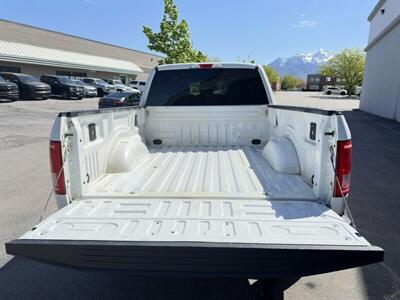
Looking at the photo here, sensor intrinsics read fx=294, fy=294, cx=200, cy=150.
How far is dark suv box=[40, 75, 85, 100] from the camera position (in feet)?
89.9

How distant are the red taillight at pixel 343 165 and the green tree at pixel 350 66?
64750 millimetres

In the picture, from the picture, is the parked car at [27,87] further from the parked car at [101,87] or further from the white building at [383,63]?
the white building at [383,63]

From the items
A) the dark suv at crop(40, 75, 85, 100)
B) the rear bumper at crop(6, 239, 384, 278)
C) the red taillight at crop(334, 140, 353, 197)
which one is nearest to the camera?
the rear bumper at crop(6, 239, 384, 278)

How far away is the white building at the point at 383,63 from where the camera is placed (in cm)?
1616

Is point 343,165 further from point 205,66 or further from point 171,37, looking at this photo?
point 171,37

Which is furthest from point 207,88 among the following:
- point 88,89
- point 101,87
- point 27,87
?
point 101,87

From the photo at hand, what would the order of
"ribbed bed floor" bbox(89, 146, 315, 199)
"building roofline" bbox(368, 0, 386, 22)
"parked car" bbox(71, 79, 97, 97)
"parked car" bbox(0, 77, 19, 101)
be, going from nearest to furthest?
"ribbed bed floor" bbox(89, 146, 315, 199) → "building roofline" bbox(368, 0, 386, 22) → "parked car" bbox(0, 77, 19, 101) → "parked car" bbox(71, 79, 97, 97)

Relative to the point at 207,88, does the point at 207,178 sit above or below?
below

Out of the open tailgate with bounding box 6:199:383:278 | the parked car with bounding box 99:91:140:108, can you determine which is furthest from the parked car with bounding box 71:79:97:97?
the open tailgate with bounding box 6:199:383:278

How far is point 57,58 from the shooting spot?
3634 centimetres

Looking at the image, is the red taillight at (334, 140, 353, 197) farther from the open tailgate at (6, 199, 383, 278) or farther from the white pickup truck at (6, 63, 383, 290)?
the open tailgate at (6, 199, 383, 278)

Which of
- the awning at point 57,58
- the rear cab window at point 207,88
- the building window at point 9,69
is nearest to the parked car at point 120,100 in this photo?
the rear cab window at point 207,88

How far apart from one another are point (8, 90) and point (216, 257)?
79.9ft

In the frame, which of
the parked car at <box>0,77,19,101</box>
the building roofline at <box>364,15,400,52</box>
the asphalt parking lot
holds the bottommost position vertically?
the asphalt parking lot
